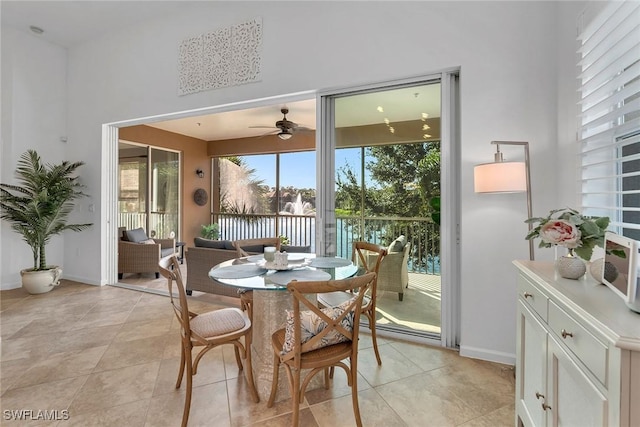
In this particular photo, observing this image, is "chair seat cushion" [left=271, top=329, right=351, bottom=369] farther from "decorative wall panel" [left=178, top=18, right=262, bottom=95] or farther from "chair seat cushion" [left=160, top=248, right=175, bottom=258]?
"chair seat cushion" [left=160, top=248, right=175, bottom=258]

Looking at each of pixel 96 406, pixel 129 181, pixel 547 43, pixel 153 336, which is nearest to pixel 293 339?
pixel 96 406

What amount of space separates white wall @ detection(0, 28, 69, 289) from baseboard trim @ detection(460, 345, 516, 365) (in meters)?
5.90

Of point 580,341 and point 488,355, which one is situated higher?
point 580,341

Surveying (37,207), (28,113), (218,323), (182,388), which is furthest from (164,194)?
(218,323)

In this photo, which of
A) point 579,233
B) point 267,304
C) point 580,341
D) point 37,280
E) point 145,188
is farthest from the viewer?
point 145,188

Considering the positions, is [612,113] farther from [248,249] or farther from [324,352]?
[248,249]

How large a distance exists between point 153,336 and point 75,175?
3.47 metres

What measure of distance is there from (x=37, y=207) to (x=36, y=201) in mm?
82

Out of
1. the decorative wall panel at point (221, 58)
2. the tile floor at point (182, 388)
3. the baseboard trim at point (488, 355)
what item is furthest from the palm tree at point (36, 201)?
the baseboard trim at point (488, 355)

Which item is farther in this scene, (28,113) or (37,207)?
(28,113)

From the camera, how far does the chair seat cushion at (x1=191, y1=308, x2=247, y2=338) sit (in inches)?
72.4

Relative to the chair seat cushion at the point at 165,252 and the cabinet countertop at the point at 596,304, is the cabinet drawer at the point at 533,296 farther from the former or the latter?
the chair seat cushion at the point at 165,252

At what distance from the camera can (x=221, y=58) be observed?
3.68 metres

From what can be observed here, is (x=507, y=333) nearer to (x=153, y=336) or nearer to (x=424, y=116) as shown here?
(x=424, y=116)
